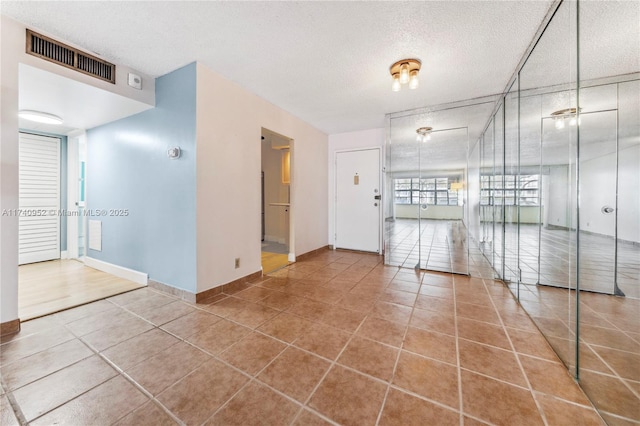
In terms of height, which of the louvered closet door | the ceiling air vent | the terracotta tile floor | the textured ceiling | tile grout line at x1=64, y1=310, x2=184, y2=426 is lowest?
tile grout line at x1=64, y1=310, x2=184, y2=426

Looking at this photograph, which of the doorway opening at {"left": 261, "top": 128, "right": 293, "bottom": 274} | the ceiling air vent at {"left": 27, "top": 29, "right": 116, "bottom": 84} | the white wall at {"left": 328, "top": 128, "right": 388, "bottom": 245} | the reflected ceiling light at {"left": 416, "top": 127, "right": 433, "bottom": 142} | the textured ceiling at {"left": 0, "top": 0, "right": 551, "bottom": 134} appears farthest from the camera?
the doorway opening at {"left": 261, "top": 128, "right": 293, "bottom": 274}

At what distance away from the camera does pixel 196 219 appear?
2.56 meters

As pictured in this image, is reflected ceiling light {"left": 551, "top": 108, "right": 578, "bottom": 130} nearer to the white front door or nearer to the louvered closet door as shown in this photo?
the white front door

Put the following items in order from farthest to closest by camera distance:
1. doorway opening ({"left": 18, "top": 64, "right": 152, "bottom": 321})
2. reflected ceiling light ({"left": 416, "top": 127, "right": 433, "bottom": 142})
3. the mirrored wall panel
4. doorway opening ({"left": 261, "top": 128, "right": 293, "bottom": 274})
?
1. doorway opening ({"left": 261, "top": 128, "right": 293, "bottom": 274})
2. reflected ceiling light ({"left": 416, "top": 127, "right": 433, "bottom": 142})
3. the mirrored wall panel
4. doorway opening ({"left": 18, "top": 64, "right": 152, "bottom": 321})

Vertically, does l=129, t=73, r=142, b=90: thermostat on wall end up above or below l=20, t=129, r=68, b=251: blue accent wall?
above

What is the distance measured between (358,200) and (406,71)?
276cm

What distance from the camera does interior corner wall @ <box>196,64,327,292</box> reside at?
8.61ft

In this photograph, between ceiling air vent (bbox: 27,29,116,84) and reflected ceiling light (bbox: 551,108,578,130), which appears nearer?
reflected ceiling light (bbox: 551,108,578,130)

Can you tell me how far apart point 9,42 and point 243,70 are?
187 centimetres

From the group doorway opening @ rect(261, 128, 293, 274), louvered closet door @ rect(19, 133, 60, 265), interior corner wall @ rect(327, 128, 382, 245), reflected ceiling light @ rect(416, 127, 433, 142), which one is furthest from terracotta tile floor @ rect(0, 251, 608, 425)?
doorway opening @ rect(261, 128, 293, 274)

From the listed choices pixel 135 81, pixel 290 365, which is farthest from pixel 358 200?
pixel 135 81

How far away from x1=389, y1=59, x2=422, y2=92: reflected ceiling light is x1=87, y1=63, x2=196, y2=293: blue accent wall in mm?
2215

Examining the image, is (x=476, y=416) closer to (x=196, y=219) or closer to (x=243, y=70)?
(x=196, y=219)

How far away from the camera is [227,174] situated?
2912 millimetres
